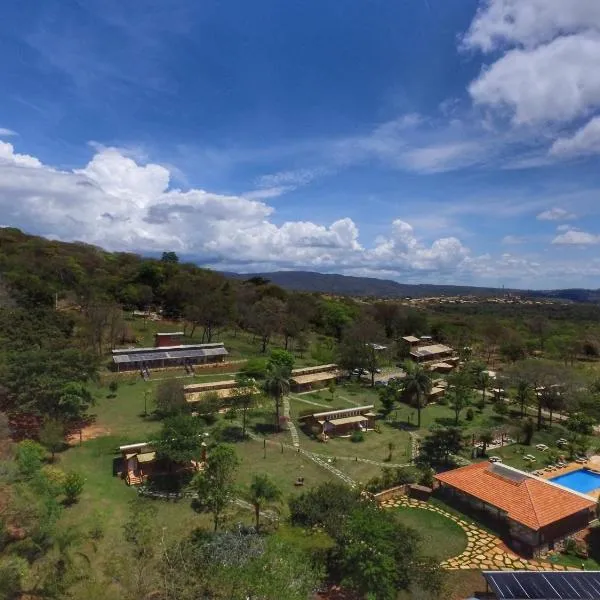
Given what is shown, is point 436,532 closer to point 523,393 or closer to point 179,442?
point 179,442

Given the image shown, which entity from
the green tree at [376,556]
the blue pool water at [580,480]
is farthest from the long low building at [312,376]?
the green tree at [376,556]

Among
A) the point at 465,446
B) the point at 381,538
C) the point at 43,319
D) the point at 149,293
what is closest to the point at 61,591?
the point at 381,538

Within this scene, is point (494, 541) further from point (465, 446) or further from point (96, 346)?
point (96, 346)

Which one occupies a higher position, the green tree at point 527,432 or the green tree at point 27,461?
the green tree at point 27,461

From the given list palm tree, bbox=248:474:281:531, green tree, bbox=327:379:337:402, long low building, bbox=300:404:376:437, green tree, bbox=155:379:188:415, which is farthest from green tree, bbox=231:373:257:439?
palm tree, bbox=248:474:281:531

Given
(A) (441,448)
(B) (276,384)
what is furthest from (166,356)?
(A) (441,448)

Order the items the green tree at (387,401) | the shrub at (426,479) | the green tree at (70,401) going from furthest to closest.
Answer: the green tree at (387,401) < the green tree at (70,401) < the shrub at (426,479)

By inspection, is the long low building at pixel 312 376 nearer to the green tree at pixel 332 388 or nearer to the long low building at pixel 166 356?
the green tree at pixel 332 388
